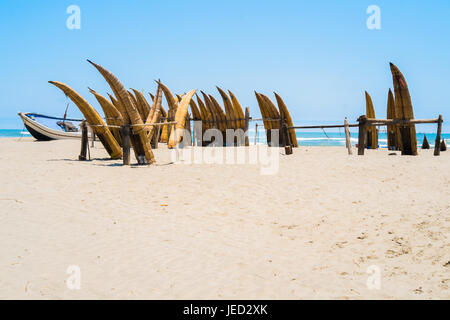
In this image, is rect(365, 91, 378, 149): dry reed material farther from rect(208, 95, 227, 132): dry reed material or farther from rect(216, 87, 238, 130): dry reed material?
Answer: rect(208, 95, 227, 132): dry reed material

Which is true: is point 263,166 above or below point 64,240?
above

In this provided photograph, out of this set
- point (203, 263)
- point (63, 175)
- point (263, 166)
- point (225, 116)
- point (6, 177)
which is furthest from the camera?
point (225, 116)

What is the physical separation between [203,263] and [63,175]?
19.0 feet

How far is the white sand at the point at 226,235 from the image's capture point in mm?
3142

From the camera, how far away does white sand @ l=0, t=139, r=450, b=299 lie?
3142 millimetres

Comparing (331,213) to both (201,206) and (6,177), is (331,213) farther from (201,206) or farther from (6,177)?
(6,177)

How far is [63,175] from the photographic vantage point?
8.18m

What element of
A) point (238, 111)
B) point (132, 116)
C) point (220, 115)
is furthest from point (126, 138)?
point (220, 115)

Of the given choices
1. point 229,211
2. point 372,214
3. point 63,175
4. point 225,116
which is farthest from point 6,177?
point 225,116

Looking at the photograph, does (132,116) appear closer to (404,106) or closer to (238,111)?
Answer: (404,106)

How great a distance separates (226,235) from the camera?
4.69 metres
